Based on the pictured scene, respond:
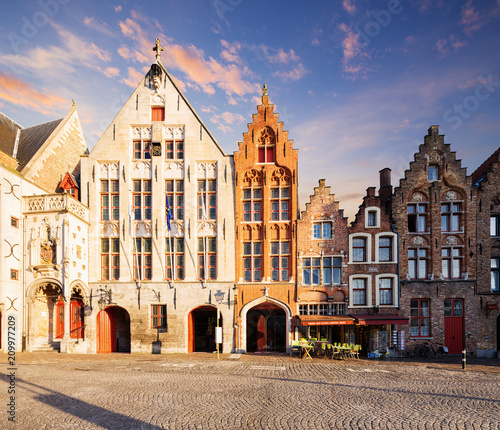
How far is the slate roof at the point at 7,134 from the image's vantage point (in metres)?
24.5

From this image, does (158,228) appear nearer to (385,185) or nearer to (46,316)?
(46,316)

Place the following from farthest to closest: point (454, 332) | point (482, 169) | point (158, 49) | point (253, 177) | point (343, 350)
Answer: point (482, 169) < point (158, 49) < point (253, 177) < point (454, 332) < point (343, 350)

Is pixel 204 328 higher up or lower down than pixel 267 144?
lower down

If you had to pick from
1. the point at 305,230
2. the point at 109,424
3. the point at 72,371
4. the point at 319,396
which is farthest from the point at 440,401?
the point at 72,371

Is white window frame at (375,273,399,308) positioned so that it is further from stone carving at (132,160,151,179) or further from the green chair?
stone carving at (132,160,151,179)

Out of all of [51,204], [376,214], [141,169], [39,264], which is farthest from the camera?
[141,169]

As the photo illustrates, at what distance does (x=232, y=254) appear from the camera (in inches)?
882

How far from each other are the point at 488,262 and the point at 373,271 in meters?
7.16

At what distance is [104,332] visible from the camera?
22375mm

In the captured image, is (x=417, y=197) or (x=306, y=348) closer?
(x=306, y=348)

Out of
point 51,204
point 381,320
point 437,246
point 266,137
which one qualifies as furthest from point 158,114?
point 437,246

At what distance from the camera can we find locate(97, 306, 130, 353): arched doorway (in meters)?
22.3

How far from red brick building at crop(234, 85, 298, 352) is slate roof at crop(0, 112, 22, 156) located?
1643 centimetres

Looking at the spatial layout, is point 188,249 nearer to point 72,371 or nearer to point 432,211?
point 72,371
